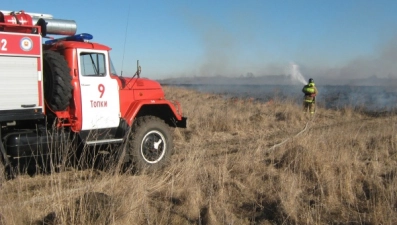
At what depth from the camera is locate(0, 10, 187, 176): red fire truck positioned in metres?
6.42

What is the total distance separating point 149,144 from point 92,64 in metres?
1.87

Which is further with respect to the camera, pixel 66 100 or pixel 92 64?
pixel 92 64

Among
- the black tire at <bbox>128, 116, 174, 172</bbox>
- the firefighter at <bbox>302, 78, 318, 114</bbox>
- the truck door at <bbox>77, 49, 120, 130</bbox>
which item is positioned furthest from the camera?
the firefighter at <bbox>302, 78, 318, 114</bbox>

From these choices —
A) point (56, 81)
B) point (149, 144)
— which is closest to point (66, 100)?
point (56, 81)

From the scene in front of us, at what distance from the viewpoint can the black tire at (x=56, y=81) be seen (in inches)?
266

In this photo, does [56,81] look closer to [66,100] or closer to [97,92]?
[66,100]

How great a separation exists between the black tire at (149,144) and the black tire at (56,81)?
4.85ft

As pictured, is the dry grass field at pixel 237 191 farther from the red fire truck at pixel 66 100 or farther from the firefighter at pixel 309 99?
the firefighter at pixel 309 99

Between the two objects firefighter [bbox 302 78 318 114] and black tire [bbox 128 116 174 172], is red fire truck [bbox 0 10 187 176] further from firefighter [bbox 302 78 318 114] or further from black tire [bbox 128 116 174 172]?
firefighter [bbox 302 78 318 114]

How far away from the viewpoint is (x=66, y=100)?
6.91 meters

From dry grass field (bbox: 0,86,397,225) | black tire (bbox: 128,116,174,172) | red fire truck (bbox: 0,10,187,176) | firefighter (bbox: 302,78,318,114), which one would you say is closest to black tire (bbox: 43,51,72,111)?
red fire truck (bbox: 0,10,187,176)

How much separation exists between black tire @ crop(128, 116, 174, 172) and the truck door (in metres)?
0.46

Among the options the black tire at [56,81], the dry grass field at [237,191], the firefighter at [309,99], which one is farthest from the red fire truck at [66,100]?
the firefighter at [309,99]

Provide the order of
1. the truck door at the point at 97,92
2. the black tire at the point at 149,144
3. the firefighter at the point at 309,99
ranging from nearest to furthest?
the truck door at the point at 97,92, the black tire at the point at 149,144, the firefighter at the point at 309,99
